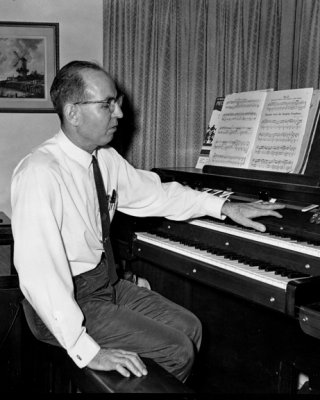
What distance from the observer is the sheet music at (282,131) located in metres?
2.99

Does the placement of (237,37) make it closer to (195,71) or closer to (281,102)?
(195,71)

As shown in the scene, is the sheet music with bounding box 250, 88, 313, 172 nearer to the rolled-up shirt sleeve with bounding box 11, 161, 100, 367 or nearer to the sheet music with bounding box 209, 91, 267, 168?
the sheet music with bounding box 209, 91, 267, 168

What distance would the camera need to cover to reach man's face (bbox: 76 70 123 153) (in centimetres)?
252

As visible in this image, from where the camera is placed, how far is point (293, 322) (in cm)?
285

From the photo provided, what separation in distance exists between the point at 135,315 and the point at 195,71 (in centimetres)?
292

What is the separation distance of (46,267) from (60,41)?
10.6 ft

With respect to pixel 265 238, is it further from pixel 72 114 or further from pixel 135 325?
pixel 72 114

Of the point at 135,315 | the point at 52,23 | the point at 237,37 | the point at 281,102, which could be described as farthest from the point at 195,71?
the point at 135,315

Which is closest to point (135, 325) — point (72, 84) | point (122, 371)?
point (122, 371)

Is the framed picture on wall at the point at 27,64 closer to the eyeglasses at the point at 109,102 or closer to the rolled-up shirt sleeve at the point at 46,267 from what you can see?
the eyeglasses at the point at 109,102

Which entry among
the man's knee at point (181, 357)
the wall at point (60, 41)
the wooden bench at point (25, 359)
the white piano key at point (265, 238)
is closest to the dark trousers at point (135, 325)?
the man's knee at point (181, 357)

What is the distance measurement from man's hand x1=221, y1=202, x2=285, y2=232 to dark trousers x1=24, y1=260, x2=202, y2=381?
0.51m

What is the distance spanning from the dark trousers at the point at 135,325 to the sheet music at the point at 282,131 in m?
0.97

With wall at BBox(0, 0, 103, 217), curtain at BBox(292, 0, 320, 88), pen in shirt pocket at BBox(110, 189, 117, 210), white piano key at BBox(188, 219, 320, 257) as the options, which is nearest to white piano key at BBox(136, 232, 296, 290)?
white piano key at BBox(188, 219, 320, 257)
